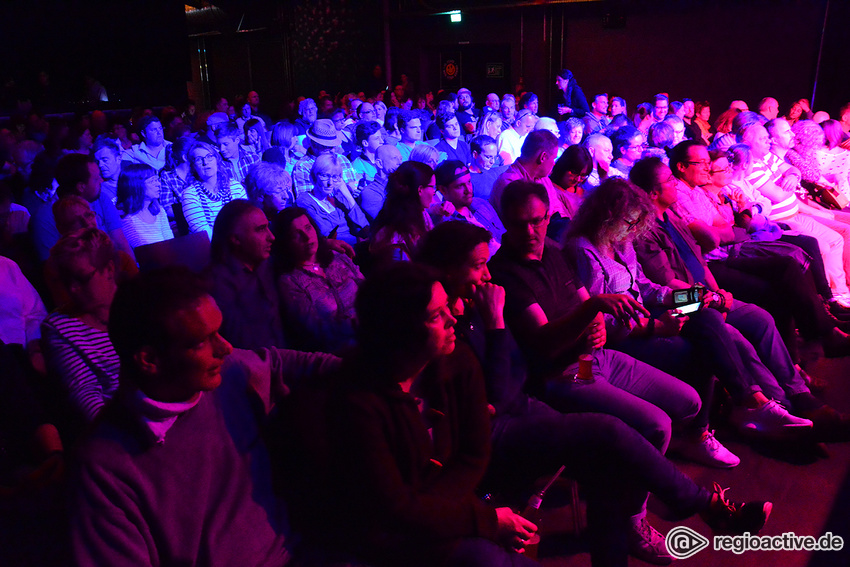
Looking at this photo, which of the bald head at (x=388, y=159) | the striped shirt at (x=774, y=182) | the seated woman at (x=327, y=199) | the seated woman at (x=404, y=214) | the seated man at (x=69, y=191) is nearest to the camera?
the seated woman at (x=404, y=214)

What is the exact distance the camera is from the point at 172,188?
425 centimetres

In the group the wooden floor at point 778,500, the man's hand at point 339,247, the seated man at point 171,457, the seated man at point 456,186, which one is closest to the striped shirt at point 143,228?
the man's hand at point 339,247

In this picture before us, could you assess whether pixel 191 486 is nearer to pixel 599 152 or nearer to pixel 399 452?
pixel 399 452

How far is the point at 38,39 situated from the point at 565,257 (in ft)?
39.8

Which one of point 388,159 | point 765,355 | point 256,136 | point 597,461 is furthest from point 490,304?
point 256,136

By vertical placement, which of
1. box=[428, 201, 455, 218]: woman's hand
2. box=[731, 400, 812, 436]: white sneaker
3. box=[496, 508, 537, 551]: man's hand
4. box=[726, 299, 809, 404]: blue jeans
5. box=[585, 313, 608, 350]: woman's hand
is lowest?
box=[731, 400, 812, 436]: white sneaker

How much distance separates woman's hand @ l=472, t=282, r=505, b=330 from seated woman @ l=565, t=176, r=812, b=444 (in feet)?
2.36

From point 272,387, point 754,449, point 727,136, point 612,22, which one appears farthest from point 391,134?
point 612,22

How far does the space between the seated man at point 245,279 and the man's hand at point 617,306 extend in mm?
1117

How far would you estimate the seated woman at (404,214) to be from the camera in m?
2.90

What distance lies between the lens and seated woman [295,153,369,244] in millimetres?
3891

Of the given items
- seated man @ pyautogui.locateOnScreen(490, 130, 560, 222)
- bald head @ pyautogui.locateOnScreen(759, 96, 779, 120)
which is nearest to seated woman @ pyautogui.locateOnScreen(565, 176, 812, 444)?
seated man @ pyautogui.locateOnScreen(490, 130, 560, 222)

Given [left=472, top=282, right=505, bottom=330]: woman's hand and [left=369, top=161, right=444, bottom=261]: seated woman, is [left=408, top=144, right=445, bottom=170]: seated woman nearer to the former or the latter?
[left=369, top=161, right=444, bottom=261]: seated woman

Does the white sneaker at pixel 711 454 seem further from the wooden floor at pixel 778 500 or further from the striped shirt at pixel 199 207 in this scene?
the striped shirt at pixel 199 207
